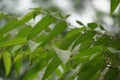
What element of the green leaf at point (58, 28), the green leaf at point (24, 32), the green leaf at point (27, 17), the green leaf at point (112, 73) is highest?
the green leaf at point (27, 17)

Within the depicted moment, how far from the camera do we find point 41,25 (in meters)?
0.96

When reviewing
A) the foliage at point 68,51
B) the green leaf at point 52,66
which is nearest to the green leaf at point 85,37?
the foliage at point 68,51

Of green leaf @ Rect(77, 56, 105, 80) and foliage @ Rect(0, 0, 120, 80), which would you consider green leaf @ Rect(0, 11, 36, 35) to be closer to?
foliage @ Rect(0, 0, 120, 80)

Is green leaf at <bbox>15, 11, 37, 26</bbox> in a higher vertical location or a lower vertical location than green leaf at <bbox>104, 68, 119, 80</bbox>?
higher

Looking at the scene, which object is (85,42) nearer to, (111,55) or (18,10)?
(111,55)

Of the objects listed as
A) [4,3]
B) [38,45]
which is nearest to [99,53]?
[38,45]

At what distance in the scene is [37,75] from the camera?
0.99 meters

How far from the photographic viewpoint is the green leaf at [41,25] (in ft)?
3.09

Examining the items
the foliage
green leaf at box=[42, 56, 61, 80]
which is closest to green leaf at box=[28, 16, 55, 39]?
the foliage

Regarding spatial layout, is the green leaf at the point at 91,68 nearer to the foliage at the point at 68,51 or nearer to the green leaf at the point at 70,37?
the foliage at the point at 68,51

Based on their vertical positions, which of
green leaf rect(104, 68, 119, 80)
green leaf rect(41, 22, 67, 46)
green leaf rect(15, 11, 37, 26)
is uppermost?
green leaf rect(15, 11, 37, 26)

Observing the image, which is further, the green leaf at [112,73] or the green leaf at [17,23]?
the green leaf at [17,23]

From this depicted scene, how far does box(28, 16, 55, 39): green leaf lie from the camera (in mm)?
942

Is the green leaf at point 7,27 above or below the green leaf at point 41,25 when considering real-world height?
below
